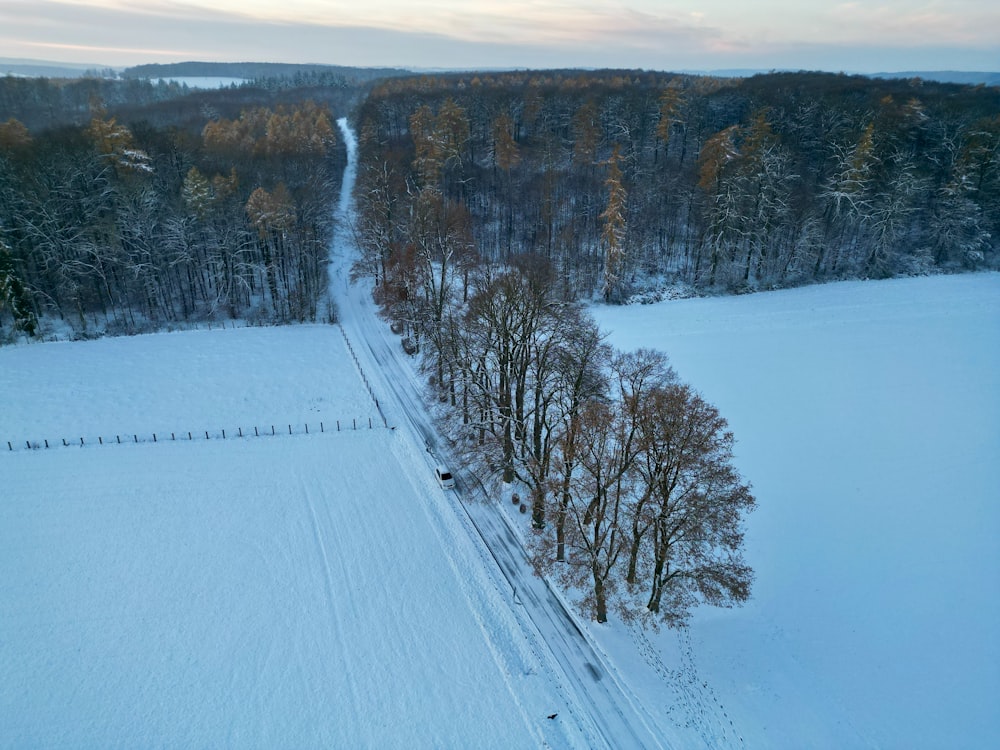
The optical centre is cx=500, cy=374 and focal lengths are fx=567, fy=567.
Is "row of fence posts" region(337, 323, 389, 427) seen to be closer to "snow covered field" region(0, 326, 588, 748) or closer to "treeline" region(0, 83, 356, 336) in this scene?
"snow covered field" region(0, 326, 588, 748)

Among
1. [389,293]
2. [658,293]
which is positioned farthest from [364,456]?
[658,293]

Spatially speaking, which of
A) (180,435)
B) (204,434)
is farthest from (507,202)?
(180,435)

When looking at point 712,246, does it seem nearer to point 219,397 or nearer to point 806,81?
point 219,397

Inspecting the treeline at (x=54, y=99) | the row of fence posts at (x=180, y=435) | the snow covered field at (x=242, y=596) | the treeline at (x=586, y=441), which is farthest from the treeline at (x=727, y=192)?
the treeline at (x=54, y=99)

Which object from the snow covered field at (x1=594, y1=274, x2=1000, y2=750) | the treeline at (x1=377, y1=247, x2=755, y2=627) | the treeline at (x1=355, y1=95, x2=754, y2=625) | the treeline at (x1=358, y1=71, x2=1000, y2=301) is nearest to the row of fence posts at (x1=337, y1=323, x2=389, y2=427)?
the treeline at (x1=355, y1=95, x2=754, y2=625)

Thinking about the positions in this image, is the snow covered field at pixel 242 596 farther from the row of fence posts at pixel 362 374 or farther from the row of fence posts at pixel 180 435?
the row of fence posts at pixel 362 374

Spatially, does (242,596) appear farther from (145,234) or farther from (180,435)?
(145,234)

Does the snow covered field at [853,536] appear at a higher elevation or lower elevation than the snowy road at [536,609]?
higher
